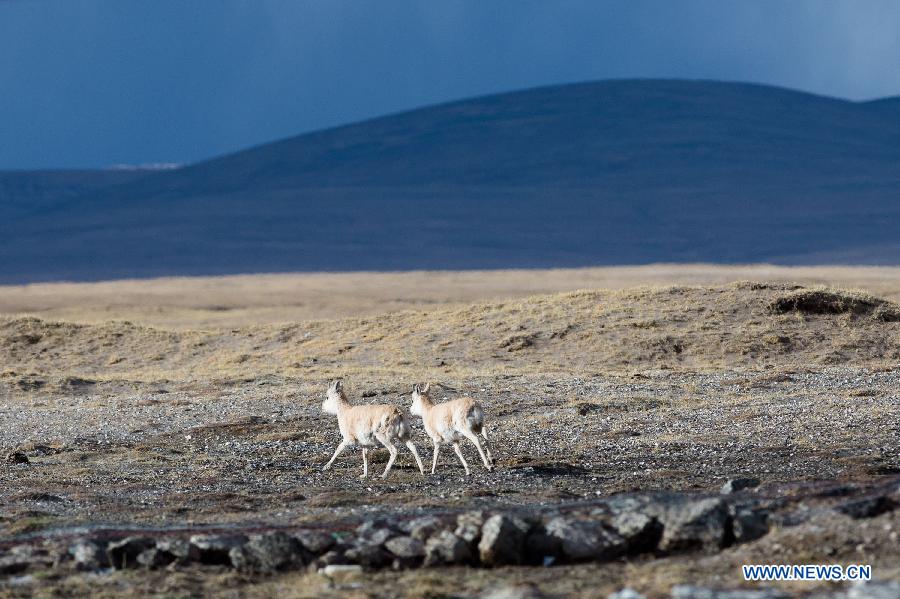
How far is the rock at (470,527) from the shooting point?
10852mm

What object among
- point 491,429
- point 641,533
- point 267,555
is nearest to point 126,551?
point 267,555

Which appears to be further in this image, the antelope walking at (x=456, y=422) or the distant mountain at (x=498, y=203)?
the distant mountain at (x=498, y=203)

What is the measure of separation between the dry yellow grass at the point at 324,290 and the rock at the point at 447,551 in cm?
4800

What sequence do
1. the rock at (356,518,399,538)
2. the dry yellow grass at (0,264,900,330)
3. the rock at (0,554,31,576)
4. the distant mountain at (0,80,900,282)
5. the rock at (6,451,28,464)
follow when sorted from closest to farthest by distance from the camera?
the rock at (0,554,31,576) < the rock at (356,518,399,538) < the rock at (6,451,28,464) < the dry yellow grass at (0,264,900,330) < the distant mountain at (0,80,900,282)

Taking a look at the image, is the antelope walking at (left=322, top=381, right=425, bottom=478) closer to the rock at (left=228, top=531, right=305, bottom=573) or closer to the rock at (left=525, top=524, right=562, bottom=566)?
the rock at (left=228, top=531, right=305, bottom=573)

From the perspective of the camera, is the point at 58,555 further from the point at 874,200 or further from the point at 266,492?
the point at 874,200

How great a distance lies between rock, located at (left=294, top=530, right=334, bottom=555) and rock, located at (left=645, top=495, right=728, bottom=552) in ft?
8.41

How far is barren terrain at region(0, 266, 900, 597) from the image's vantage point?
34.6 ft

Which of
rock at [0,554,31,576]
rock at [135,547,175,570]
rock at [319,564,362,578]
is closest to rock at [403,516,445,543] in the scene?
rock at [319,564,362,578]

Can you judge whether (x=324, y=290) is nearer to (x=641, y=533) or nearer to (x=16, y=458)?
(x=16, y=458)

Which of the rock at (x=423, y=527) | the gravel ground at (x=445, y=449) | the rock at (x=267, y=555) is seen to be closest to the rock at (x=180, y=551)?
the rock at (x=267, y=555)

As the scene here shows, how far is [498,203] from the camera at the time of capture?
151375 mm

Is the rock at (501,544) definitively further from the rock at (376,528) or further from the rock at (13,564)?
the rock at (13,564)

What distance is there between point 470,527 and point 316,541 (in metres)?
1.22
